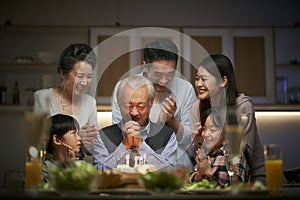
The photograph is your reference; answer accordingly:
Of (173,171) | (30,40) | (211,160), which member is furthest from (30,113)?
(30,40)

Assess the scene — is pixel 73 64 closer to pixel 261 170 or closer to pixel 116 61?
pixel 116 61

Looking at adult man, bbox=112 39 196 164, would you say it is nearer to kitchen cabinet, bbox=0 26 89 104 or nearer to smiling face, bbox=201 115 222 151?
smiling face, bbox=201 115 222 151

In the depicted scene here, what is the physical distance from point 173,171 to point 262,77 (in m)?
2.72

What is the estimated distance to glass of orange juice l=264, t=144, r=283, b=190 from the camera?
1.73 meters

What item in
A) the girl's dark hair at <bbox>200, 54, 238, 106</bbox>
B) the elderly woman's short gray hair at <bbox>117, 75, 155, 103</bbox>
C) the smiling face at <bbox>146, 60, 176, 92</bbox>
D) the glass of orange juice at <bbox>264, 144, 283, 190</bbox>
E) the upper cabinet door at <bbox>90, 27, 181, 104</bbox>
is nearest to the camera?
the glass of orange juice at <bbox>264, 144, 283, 190</bbox>

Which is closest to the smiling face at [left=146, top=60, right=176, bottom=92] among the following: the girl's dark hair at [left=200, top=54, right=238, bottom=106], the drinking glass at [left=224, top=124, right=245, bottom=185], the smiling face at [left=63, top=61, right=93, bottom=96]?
the girl's dark hair at [left=200, top=54, right=238, bottom=106]

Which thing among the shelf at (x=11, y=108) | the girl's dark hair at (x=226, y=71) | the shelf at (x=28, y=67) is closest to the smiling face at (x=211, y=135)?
the girl's dark hair at (x=226, y=71)

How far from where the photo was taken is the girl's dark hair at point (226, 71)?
2869 millimetres

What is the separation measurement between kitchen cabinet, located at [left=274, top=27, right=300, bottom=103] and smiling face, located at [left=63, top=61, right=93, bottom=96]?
162 centimetres

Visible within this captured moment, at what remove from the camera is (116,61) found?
4.07m

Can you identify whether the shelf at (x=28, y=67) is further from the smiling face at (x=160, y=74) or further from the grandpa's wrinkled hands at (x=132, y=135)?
the grandpa's wrinkled hands at (x=132, y=135)

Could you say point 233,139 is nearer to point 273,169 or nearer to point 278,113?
point 273,169

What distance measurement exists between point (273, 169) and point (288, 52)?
2.73m

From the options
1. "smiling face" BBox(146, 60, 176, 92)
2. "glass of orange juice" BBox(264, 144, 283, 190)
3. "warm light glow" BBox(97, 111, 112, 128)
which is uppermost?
"smiling face" BBox(146, 60, 176, 92)
